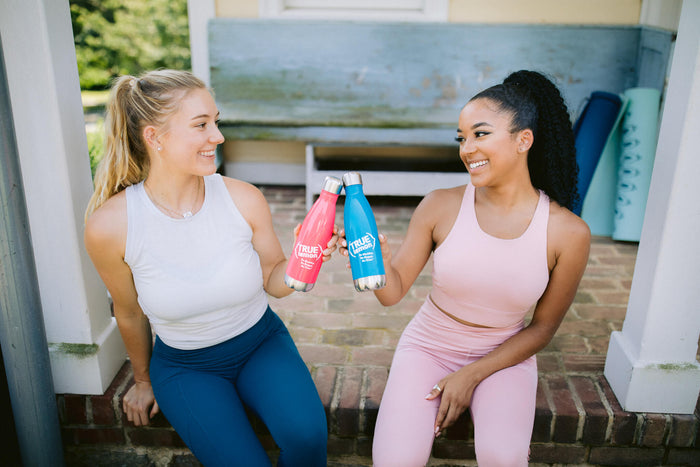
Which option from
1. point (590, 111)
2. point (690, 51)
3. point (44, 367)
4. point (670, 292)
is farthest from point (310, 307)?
point (590, 111)

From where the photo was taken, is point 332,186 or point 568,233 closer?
point 332,186

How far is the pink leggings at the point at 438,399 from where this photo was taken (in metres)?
1.59

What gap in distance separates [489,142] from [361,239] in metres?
0.53

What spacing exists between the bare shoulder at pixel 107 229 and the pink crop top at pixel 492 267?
38.8 inches

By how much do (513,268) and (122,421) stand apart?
1510 mm

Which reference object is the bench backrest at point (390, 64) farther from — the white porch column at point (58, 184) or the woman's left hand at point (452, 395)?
the woman's left hand at point (452, 395)

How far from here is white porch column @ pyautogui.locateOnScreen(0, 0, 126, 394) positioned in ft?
5.38

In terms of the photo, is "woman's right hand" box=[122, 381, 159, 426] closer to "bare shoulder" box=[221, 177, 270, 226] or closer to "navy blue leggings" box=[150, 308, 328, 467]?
"navy blue leggings" box=[150, 308, 328, 467]

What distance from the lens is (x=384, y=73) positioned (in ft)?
14.2

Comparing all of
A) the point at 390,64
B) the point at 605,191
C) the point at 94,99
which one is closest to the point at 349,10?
the point at 390,64

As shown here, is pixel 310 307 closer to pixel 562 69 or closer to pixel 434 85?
pixel 434 85

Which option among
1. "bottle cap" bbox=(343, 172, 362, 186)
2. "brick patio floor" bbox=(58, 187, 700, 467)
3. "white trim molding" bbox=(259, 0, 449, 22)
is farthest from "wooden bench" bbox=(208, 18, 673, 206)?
"bottle cap" bbox=(343, 172, 362, 186)


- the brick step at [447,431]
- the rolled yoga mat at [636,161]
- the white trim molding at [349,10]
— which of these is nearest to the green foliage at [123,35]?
the white trim molding at [349,10]

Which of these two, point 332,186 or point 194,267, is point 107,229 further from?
point 332,186
